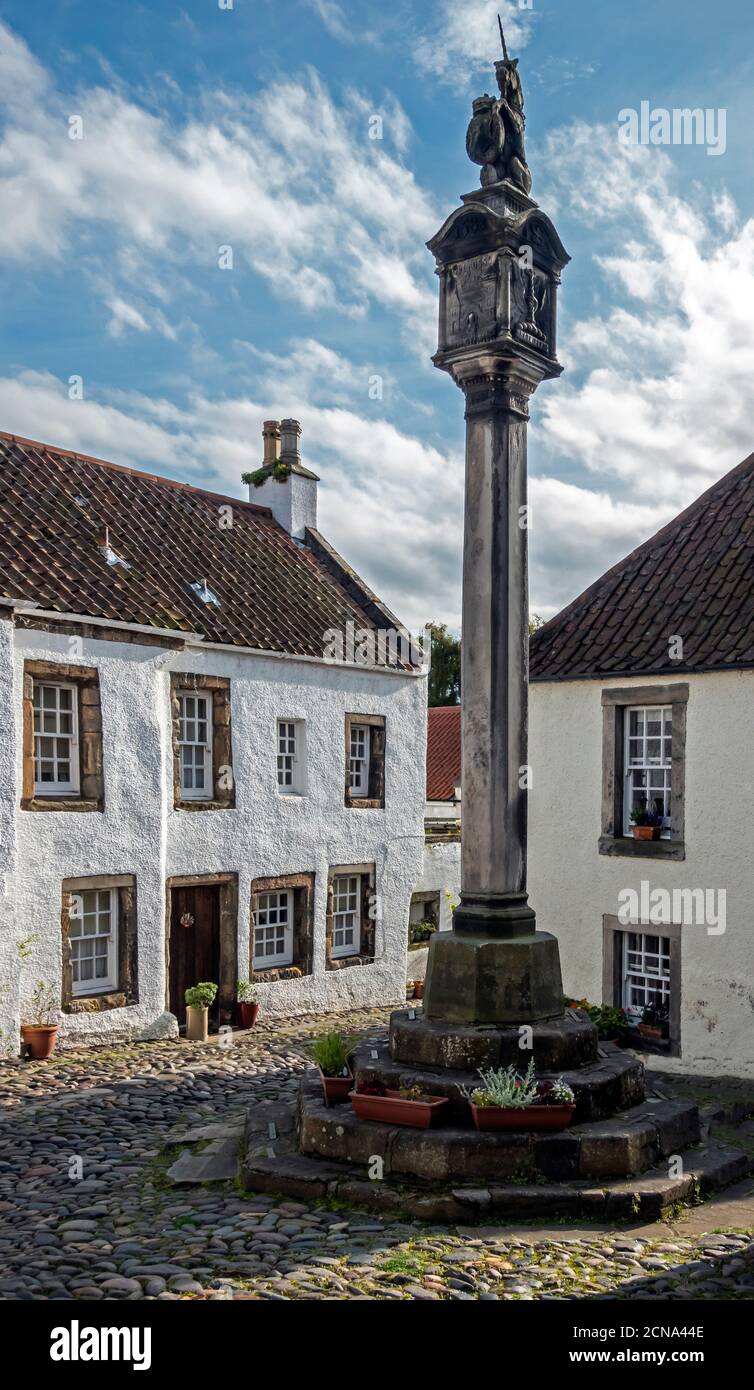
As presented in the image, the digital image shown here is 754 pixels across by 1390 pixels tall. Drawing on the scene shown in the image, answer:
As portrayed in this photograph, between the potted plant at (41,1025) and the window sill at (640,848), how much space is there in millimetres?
7314

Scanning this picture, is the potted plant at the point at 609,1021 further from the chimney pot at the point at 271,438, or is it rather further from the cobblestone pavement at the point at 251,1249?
the chimney pot at the point at 271,438

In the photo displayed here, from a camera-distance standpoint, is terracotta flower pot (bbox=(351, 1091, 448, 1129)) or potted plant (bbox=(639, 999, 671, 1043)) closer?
terracotta flower pot (bbox=(351, 1091, 448, 1129))

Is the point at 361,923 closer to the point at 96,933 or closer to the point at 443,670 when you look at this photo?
the point at 96,933

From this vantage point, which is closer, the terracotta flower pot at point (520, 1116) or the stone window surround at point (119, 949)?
the terracotta flower pot at point (520, 1116)

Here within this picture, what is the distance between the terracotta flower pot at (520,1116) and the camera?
7.54m

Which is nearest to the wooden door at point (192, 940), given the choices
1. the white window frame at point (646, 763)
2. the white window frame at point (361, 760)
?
the white window frame at point (361, 760)

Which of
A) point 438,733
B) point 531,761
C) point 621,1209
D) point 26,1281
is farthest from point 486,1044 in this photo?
point 438,733

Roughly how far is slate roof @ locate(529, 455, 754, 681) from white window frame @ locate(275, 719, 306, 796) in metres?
4.57

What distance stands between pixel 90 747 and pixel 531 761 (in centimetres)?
610

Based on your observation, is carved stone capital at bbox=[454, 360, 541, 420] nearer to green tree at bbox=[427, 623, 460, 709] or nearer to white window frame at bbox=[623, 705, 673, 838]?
white window frame at bbox=[623, 705, 673, 838]

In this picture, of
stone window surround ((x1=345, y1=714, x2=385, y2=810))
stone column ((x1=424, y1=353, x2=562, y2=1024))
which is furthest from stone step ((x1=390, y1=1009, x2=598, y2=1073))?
stone window surround ((x1=345, y1=714, x2=385, y2=810))

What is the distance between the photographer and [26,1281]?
6090 millimetres

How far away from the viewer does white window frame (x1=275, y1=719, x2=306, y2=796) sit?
60.5 ft
